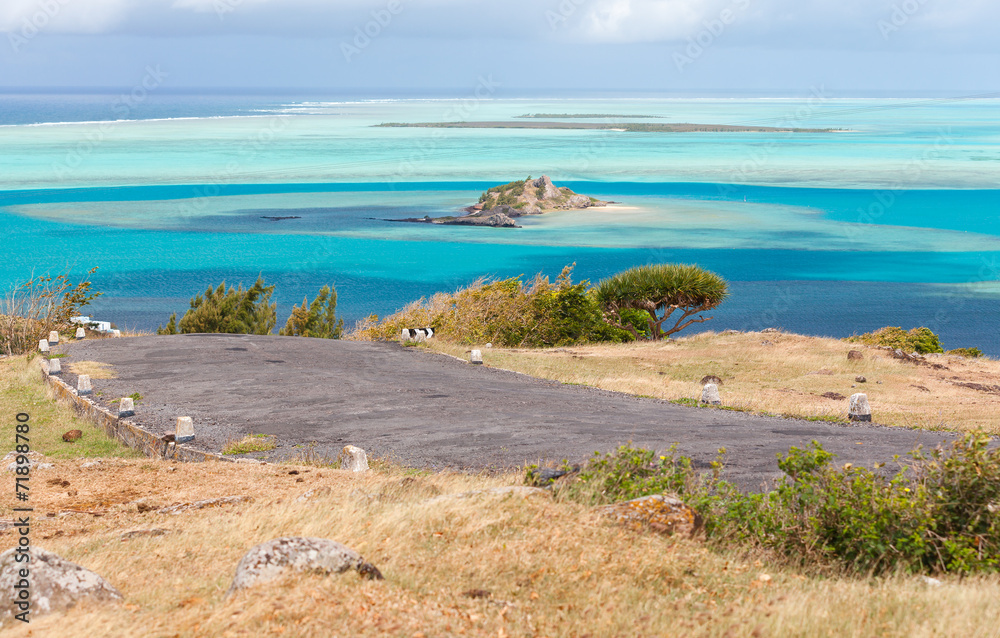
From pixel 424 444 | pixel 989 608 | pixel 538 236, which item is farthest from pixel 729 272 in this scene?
pixel 989 608

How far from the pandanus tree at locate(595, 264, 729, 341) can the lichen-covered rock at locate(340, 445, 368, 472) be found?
98.8 ft

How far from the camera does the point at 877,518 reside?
26.8ft

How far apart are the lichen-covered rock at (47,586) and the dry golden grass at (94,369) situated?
1683 centimetres

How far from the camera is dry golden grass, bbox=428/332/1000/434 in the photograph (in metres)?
19.2

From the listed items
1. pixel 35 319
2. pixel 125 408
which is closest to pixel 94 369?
pixel 125 408

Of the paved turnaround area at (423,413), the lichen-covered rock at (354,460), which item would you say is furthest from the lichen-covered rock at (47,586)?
the paved turnaround area at (423,413)

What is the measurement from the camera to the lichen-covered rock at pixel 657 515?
324 inches

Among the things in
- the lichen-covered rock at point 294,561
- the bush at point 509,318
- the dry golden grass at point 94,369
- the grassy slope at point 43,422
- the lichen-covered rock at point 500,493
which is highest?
the bush at point 509,318

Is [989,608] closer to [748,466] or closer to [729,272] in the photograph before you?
[748,466]

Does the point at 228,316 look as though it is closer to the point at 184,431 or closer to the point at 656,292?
the point at 656,292

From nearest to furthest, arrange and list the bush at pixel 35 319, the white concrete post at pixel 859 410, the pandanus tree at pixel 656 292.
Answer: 1. the white concrete post at pixel 859 410
2. the bush at pixel 35 319
3. the pandanus tree at pixel 656 292

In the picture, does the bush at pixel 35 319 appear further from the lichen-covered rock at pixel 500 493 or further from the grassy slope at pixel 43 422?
the lichen-covered rock at pixel 500 493

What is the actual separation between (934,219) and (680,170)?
71627 millimetres

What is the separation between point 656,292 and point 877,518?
1341 inches
